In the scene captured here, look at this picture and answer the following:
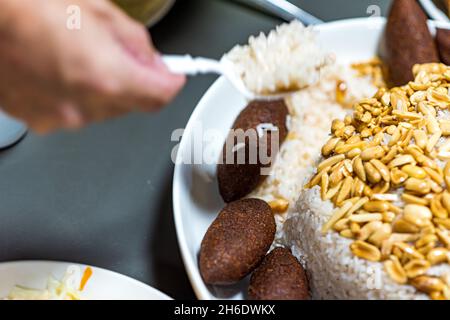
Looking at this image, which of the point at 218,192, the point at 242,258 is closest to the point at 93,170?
the point at 218,192

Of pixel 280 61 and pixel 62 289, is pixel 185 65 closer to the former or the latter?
pixel 280 61

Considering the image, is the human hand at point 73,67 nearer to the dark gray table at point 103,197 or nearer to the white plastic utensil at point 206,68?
the white plastic utensil at point 206,68

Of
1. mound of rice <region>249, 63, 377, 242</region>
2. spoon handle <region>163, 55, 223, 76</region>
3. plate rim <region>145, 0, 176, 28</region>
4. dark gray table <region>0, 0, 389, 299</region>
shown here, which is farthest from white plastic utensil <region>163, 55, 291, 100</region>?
plate rim <region>145, 0, 176, 28</region>

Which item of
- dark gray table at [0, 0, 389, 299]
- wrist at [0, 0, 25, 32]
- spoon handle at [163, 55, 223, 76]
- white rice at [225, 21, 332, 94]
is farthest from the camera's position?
dark gray table at [0, 0, 389, 299]

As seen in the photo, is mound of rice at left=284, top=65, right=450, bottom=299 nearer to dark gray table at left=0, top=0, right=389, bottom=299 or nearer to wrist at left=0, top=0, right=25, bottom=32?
dark gray table at left=0, top=0, right=389, bottom=299

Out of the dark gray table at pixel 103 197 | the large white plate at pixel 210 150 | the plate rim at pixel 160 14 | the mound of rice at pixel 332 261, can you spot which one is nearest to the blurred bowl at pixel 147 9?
the plate rim at pixel 160 14
